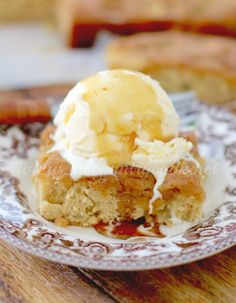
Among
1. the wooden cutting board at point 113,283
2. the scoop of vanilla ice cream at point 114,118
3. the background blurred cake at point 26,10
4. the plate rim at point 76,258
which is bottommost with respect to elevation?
the background blurred cake at point 26,10

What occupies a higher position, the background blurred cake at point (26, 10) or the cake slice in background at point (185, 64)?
the cake slice in background at point (185, 64)

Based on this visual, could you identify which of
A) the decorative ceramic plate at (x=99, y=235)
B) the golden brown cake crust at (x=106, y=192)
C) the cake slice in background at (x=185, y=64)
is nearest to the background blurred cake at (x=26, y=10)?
the cake slice in background at (x=185, y=64)

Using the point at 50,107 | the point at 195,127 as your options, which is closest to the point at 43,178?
the point at 50,107

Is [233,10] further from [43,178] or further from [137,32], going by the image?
[43,178]

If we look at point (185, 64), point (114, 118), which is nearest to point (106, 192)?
point (114, 118)

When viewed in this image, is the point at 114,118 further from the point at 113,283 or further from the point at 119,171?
Answer: the point at 113,283

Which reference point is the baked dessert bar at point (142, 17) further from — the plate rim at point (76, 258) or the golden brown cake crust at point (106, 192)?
the plate rim at point (76, 258)
